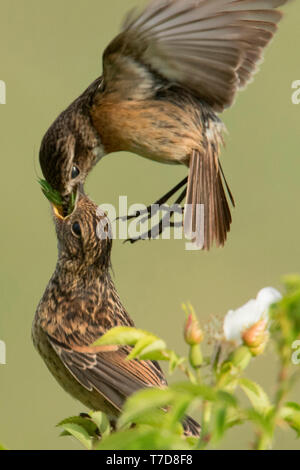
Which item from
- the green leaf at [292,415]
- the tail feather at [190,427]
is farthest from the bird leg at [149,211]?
the green leaf at [292,415]

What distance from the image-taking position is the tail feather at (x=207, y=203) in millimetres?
3605

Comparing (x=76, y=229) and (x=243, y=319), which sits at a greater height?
(x=76, y=229)

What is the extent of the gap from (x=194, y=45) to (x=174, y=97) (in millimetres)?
504

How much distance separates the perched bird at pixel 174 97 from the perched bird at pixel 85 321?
0.63ft

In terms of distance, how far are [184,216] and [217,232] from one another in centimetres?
18

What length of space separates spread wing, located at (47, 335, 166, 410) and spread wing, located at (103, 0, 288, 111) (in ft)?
3.67

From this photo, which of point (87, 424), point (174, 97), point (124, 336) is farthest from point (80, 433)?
point (174, 97)

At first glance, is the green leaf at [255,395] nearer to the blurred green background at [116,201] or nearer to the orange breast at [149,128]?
the orange breast at [149,128]

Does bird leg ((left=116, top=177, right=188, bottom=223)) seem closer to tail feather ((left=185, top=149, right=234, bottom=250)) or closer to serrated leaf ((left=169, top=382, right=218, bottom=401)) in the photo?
tail feather ((left=185, top=149, right=234, bottom=250))

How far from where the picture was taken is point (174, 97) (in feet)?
12.6

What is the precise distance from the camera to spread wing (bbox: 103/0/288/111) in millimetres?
3225

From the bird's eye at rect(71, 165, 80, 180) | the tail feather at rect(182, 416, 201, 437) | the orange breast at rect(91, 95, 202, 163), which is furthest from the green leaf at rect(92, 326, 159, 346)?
the orange breast at rect(91, 95, 202, 163)

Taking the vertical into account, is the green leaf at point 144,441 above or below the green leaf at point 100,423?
above

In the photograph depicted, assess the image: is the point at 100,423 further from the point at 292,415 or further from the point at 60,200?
the point at 60,200
